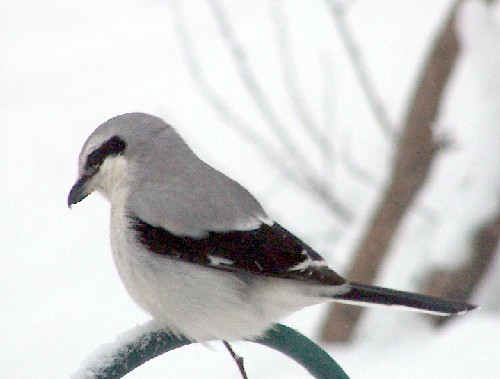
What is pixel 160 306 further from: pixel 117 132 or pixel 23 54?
Answer: pixel 23 54

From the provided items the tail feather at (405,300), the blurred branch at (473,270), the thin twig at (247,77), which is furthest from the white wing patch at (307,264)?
the thin twig at (247,77)

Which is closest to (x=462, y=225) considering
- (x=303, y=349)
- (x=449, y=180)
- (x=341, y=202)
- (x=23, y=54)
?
(x=449, y=180)

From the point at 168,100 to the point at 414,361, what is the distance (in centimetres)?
391

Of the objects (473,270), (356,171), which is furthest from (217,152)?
(473,270)

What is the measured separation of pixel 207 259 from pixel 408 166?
6.83ft

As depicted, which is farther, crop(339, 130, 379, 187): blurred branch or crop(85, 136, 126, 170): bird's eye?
crop(339, 130, 379, 187): blurred branch

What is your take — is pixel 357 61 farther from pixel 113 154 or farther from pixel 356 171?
pixel 113 154

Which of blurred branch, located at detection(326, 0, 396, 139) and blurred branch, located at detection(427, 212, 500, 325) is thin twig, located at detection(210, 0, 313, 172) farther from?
blurred branch, located at detection(427, 212, 500, 325)

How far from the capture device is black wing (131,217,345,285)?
223 centimetres

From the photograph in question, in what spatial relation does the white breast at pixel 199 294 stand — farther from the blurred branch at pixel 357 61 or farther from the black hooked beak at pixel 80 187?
A: the blurred branch at pixel 357 61

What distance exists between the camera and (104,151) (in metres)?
2.39

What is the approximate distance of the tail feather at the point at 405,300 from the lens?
6.94 feet

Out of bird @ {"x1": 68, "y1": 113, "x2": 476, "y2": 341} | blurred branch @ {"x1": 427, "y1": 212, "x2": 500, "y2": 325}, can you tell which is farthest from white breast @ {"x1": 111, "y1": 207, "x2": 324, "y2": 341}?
blurred branch @ {"x1": 427, "y1": 212, "x2": 500, "y2": 325}

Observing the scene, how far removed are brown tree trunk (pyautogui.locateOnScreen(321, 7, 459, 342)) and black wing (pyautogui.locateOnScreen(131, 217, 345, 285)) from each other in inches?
75.6
